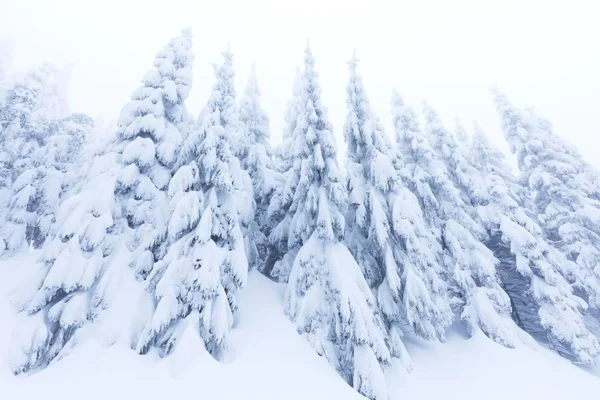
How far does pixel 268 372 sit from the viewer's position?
10.6 metres

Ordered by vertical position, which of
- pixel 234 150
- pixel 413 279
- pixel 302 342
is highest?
pixel 234 150

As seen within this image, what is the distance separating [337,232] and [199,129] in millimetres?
6876

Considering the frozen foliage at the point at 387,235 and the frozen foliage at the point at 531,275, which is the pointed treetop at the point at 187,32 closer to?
the frozen foliage at the point at 387,235

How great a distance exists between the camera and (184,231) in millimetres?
12055

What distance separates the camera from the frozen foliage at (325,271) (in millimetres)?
11680

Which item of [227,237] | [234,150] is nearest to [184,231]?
[227,237]

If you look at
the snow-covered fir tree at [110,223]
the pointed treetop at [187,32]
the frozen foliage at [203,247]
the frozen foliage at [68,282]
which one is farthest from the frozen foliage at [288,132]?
the frozen foliage at [68,282]

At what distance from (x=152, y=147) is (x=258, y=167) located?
7843mm

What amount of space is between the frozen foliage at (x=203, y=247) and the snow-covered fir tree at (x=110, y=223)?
37.4 inches

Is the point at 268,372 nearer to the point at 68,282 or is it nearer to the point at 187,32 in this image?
the point at 68,282

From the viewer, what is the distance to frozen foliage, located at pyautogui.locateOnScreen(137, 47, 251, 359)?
1069 centimetres

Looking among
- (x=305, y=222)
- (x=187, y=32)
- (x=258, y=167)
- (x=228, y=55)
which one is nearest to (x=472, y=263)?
(x=305, y=222)

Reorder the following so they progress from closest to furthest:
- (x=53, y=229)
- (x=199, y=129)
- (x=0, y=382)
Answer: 1. (x=0, y=382)
2. (x=53, y=229)
3. (x=199, y=129)

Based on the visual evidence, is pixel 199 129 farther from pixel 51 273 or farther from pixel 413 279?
pixel 413 279
